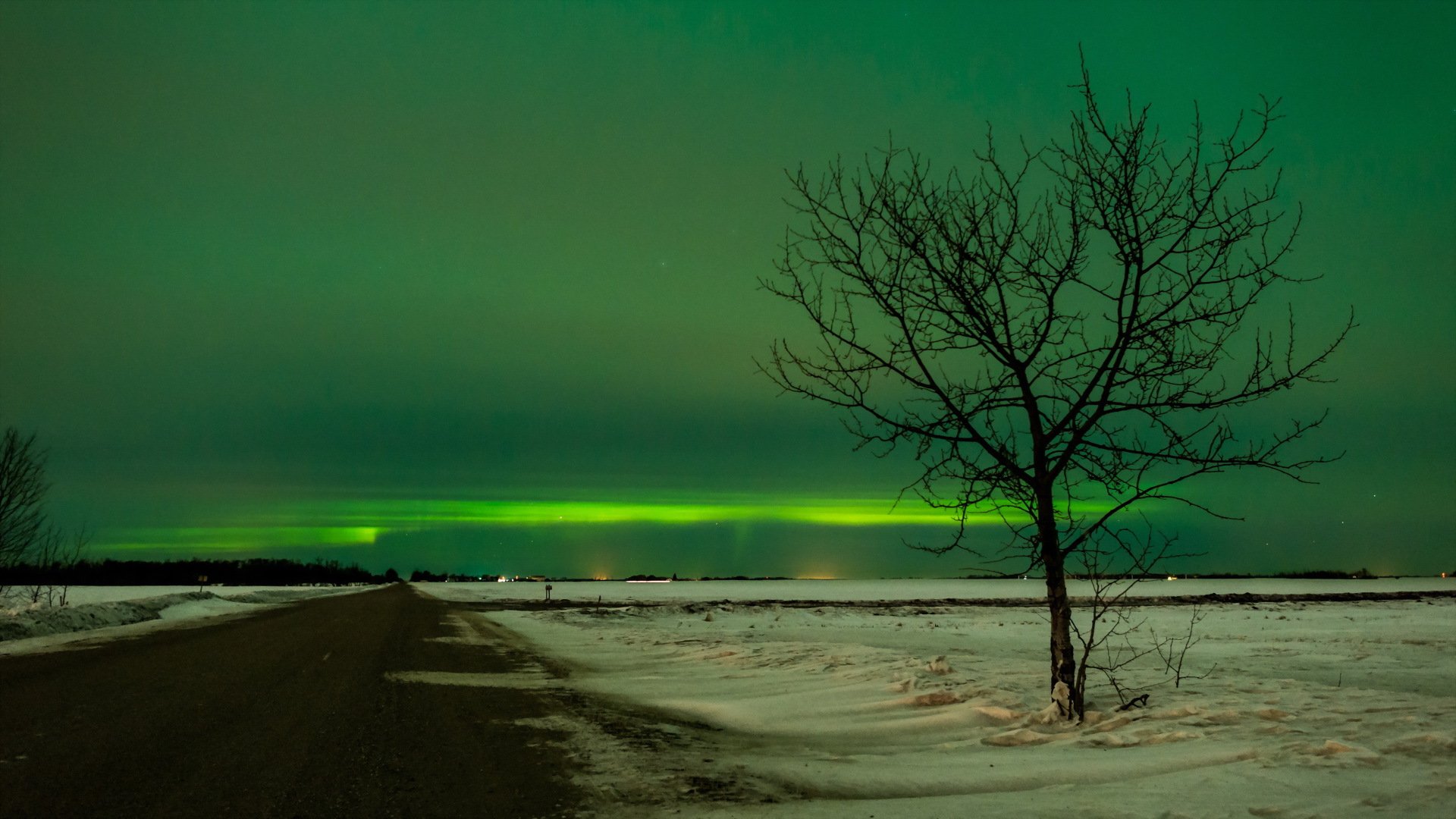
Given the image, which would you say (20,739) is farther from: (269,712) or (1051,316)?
(1051,316)

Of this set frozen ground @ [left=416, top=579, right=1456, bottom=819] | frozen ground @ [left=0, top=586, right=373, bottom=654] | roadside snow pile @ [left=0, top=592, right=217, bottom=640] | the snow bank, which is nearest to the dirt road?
frozen ground @ [left=416, top=579, right=1456, bottom=819]

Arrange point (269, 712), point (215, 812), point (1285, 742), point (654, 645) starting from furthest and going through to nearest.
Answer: point (654, 645)
point (269, 712)
point (1285, 742)
point (215, 812)

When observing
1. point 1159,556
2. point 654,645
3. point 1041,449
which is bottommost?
point 654,645

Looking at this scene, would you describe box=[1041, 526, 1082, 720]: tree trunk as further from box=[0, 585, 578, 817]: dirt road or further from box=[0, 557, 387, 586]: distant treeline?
box=[0, 557, 387, 586]: distant treeline

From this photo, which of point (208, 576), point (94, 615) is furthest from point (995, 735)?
point (208, 576)

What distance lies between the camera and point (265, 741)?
803 centimetres

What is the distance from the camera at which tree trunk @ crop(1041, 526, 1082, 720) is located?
860 centimetres

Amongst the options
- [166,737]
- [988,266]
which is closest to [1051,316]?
[988,266]

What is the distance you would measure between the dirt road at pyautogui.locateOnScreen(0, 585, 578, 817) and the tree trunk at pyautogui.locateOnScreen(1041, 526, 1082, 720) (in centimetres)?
494

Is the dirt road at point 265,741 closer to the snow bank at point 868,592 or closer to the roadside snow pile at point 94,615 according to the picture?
the roadside snow pile at point 94,615

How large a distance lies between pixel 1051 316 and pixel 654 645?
47.6ft

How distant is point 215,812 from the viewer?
556cm

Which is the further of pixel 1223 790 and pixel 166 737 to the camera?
pixel 166 737

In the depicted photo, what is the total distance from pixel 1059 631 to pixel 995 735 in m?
1.29
